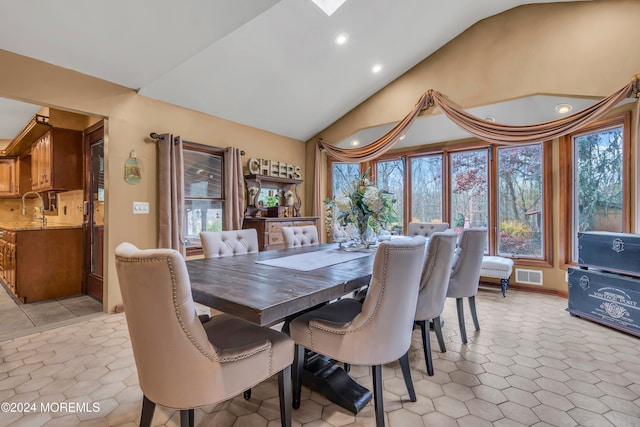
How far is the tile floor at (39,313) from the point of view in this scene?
2.82m

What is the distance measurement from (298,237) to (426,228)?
189 cm

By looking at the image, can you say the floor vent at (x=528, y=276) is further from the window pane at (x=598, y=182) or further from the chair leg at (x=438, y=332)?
the chair leg at (x=438, y=332)

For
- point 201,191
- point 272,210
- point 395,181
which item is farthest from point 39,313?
point 395,181

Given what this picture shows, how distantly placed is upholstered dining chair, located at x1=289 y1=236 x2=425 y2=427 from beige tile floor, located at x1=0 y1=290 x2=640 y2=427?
1.34 feet

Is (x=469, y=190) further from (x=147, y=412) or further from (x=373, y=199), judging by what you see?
(x=147, y=412)

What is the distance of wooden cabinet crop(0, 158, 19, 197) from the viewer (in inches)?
211

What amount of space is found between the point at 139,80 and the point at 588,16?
4663 mm

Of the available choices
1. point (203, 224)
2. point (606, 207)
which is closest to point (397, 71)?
point (606, 207)

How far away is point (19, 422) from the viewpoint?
158 cm

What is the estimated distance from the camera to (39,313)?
3223 millimetres

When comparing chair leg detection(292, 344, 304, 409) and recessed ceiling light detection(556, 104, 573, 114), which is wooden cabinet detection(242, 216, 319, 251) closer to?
chair leg detection(292, 344, 304, 409)

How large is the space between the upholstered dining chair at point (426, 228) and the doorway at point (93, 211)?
403 cm

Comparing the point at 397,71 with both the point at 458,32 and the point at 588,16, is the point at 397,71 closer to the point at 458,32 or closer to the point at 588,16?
the point at 458,32

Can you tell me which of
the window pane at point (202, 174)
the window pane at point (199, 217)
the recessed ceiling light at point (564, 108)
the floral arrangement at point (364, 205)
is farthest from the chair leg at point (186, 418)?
the recessed ceiling light at point (564, 108)
